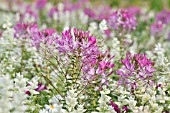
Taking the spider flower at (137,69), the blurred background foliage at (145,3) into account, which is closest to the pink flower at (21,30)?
the spider flower at (137,69)

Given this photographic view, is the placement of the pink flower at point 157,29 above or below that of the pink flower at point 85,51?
above

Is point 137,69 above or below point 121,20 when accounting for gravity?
below

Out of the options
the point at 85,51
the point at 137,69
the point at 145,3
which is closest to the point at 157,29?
the point at 137,69


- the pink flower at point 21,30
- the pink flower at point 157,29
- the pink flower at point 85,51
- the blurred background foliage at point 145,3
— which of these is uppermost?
the blurred background foliage at point 145,3

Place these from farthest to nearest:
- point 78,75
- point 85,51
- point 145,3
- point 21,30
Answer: point 145,3
point 21,30
point 78,75
point 85,51

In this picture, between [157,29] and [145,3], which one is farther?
[145,3]

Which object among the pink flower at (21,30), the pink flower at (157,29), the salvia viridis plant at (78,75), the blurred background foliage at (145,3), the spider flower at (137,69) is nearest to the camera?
the salvia viridis plant at (78,75)

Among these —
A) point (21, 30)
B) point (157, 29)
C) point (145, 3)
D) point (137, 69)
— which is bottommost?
point (137, 69)

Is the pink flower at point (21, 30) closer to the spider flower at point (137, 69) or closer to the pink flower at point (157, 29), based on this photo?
the spider flower at point (137, 69)

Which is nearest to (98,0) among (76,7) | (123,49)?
(76,7)

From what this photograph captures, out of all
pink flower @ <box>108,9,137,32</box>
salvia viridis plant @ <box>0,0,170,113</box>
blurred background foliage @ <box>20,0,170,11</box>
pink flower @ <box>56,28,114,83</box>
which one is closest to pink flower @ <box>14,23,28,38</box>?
salvia viridis plant @ <box>0,0,170,113</box>

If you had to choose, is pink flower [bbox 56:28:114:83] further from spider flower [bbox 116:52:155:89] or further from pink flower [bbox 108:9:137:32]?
pink flower [bbox 108:9:137:32]

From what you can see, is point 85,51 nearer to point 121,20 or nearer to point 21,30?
point 21,30

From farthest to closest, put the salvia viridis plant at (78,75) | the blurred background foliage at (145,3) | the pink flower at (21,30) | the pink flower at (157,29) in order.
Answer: the blurred background foliage at (145,3) < the pink flower at (157,29) < the pink flower at (21,30) < the salvia viridis plant at (78,75)
